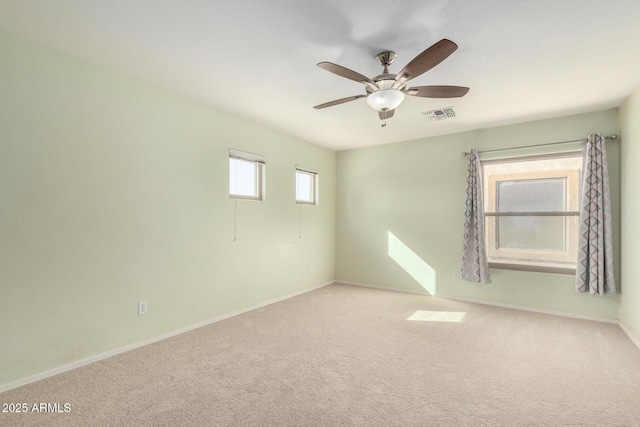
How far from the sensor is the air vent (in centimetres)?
361

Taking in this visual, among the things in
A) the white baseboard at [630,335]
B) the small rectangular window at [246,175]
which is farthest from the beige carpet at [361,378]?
the small rectangular window at [246,175]

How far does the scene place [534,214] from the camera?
13.2 ft

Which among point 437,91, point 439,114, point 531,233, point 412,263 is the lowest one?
point 412,263

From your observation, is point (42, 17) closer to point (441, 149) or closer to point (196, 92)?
point (196, 92)

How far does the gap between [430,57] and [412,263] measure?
359 cm

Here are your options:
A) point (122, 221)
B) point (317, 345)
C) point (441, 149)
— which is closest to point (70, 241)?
point (122, 221)

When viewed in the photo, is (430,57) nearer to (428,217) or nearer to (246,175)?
(246,175)

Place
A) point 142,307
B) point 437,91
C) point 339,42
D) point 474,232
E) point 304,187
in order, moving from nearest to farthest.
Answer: point 339,42
point 437,91
point 142,307
point 474,232
point 304,187

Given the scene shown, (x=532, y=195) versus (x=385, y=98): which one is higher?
Answer: (x=385, y=98)

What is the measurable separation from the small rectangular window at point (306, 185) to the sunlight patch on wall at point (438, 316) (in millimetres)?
2395

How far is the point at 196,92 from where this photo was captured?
3.14 meters

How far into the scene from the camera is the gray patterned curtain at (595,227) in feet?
11.3

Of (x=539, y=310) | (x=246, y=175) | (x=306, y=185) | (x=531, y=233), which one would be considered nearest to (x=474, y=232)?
(x=531, y=233)

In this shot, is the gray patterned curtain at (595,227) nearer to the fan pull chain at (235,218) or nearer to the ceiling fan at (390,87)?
the ceiling fan at (390,87)
